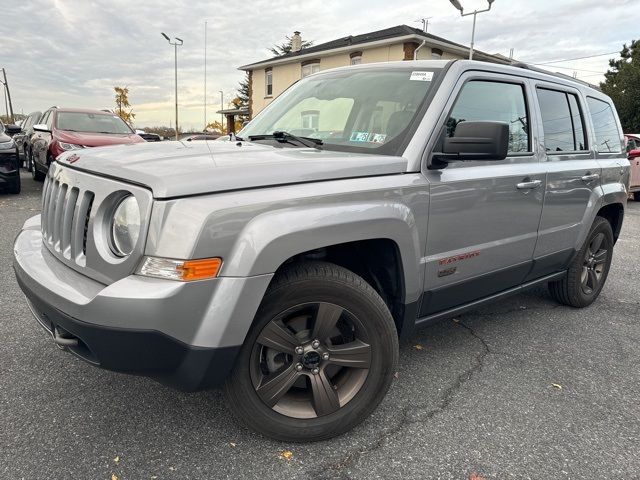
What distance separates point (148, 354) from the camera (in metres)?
1.80

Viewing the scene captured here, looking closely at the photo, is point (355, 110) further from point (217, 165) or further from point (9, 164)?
point (9, 164)

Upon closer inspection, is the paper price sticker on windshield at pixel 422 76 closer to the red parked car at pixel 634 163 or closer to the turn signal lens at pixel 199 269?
the turn signal lens at pixel 199 269

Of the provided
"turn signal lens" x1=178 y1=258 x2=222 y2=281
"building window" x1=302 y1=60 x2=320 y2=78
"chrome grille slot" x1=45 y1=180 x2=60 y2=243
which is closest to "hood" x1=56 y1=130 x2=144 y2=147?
"chrome grille slot" x1=45 y1=180 x2=60 y2=243

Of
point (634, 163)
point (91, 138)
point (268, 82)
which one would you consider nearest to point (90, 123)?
point (91, 138)

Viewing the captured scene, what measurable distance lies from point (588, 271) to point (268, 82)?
2719 centimetres

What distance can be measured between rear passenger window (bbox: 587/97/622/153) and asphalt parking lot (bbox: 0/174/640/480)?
5.51ft

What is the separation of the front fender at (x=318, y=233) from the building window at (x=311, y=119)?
36.9 inches

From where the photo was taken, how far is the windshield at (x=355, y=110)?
2.61m

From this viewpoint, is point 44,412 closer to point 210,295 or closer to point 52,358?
point 52,358

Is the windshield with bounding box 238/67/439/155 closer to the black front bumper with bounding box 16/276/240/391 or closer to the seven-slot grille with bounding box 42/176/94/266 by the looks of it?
the seven-slot grille with bounding box 42/176/94/266

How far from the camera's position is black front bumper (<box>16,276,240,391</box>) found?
1773 mm

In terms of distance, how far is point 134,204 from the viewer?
1883mm

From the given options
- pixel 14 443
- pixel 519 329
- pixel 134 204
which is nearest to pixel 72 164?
pixel 134 204

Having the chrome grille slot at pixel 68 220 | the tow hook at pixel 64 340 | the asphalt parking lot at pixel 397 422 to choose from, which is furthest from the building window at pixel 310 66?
the tow hook at pixel 64 340
